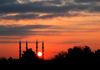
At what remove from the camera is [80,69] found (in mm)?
50781

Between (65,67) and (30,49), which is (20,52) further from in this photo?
(65,67)

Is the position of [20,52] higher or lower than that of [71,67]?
higher

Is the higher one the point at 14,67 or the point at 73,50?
the point at 73,50

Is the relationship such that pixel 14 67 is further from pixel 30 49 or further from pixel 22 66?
pixel 30 49

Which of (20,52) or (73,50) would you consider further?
(73,50)

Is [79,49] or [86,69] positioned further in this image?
[79,49]

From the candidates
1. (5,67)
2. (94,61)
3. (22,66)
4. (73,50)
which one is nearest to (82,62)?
(94,61)

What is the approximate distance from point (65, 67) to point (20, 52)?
58384 mm

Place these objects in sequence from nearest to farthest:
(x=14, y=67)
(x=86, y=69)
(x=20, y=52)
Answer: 1. (x=86, y=69)
2. (x=14, y=67)
3. (x=20, y=52)

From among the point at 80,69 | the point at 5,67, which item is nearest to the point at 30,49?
the point at 5,67

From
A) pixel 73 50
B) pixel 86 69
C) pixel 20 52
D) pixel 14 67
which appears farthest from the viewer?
pixel 73 50

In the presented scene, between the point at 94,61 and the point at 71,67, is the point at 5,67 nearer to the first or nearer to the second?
the point at 71,67

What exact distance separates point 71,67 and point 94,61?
444 centimetres

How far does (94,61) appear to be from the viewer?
171 ft
